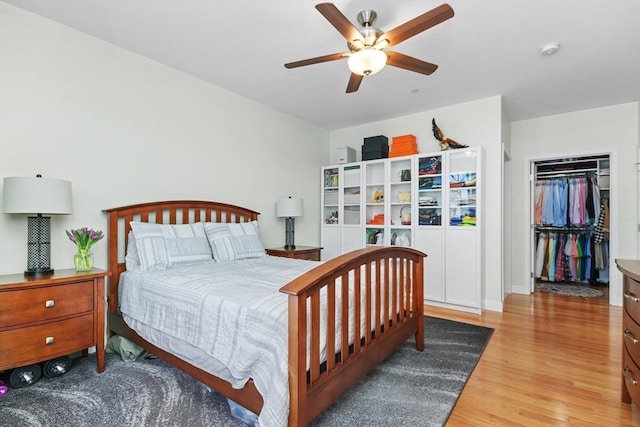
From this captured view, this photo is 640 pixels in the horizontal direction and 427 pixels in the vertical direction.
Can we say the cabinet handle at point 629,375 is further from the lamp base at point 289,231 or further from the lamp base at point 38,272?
the lamp base at point 38,272

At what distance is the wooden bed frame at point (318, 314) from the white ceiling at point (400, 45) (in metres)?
1.42

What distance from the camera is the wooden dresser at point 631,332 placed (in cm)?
155

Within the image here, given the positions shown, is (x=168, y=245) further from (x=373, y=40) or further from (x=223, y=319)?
(x=373, y=40)

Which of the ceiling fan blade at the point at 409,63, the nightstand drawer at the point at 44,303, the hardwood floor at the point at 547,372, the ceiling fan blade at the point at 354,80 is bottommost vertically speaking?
the hardwood floor at the point at 547,372

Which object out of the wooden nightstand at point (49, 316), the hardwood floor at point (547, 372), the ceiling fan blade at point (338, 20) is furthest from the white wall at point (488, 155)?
the wooden nightstand at point (49, 316)

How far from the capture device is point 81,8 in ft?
7.17

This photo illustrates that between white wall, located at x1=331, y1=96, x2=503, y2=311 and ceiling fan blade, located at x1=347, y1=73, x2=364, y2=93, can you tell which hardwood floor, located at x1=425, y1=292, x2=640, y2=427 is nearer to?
white wall, located at x1=331, y1=96, x2=503, y2=311

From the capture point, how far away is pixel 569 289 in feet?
15.7

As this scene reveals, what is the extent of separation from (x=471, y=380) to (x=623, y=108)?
4.09 m

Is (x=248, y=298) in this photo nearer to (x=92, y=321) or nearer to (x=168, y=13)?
(x=92, y=321)

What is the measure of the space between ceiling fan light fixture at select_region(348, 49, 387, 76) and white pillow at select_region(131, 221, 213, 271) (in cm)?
194

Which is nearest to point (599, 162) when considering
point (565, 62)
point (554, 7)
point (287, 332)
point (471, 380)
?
point (565, 62)

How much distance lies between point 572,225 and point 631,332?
4152 mm

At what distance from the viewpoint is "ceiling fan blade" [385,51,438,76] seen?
2.13 meters
